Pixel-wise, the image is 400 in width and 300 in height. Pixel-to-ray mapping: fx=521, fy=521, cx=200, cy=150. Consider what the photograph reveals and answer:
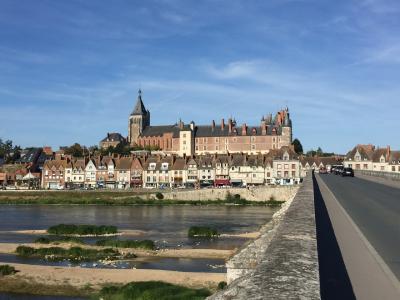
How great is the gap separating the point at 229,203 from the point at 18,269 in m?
53.8

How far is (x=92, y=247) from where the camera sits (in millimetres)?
33938

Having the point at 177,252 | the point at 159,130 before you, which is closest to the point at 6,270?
the point at 177,252

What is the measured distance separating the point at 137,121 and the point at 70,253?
13889cm

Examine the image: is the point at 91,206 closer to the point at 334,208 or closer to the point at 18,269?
the point at 18,269

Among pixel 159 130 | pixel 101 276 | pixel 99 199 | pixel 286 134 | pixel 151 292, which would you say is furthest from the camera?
pixel 159 130

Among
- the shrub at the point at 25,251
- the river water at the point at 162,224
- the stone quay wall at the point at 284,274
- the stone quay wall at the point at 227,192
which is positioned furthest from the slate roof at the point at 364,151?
the stone quay wall at the point at 284,274

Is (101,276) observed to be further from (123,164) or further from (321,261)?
(123,164)

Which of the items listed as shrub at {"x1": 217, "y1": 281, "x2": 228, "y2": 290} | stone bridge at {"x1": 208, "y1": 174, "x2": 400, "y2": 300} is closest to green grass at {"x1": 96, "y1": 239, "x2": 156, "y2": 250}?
shrub at {"x1": 217, "y1": 281, "x2": 228, "y2": 290}

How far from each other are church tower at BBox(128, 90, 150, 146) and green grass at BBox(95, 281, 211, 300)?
14630cm

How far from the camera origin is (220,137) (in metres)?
147

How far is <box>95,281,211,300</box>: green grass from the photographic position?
19.3 metres

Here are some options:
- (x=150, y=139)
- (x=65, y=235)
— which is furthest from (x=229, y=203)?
(x=150, y=139)

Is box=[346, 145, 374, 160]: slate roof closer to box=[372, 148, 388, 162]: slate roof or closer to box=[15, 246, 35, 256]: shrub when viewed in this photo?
box=[372, 148, 388, 162]: slate roof

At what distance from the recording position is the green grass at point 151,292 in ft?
63.2
